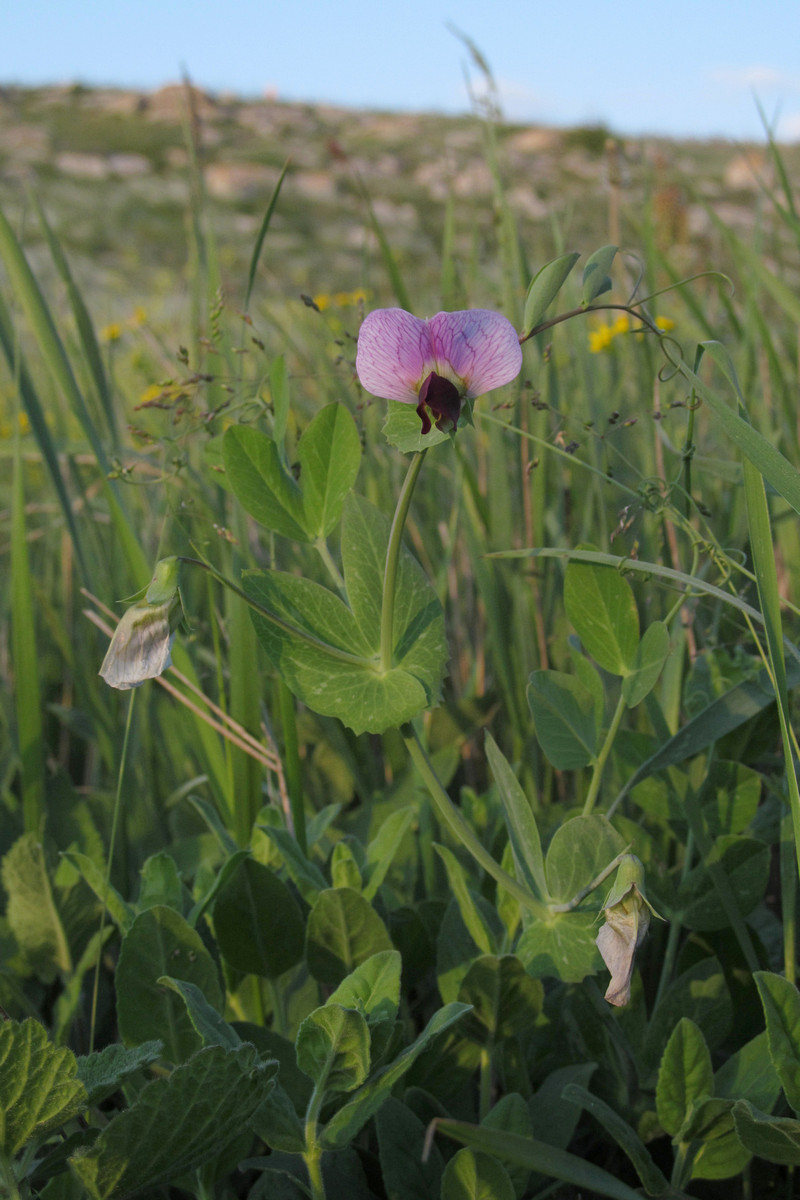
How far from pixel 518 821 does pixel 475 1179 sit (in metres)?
0.19

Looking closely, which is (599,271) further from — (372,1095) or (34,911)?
(34,911)

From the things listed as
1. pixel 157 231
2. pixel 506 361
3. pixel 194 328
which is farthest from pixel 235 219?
pixel 506 361

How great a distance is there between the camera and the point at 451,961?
64cm

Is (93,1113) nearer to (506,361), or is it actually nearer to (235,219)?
(506,361)

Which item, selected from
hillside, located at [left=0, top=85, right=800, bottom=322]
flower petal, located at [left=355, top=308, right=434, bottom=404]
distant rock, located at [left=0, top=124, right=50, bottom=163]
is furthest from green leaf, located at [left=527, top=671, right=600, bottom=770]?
distant rock, located at [left=0, top=124, right=50, bottom=163]

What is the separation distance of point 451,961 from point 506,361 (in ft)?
1.35

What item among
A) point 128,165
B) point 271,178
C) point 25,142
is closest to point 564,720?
point 271,178

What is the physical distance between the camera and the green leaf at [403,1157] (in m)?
0.54

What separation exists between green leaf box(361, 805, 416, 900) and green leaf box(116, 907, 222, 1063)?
0.12 metres

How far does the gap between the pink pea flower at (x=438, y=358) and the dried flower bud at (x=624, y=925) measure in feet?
0.80

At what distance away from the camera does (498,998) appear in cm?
57

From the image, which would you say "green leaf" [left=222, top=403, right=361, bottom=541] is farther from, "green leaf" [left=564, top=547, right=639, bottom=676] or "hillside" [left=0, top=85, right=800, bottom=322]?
"hillside" [left=0, top=85, right=800, bottom=322]

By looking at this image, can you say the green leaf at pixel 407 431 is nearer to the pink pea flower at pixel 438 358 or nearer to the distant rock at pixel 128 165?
the pink pea flower at pixel 438 358

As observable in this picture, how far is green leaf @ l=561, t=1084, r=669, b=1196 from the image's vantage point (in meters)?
0.53
